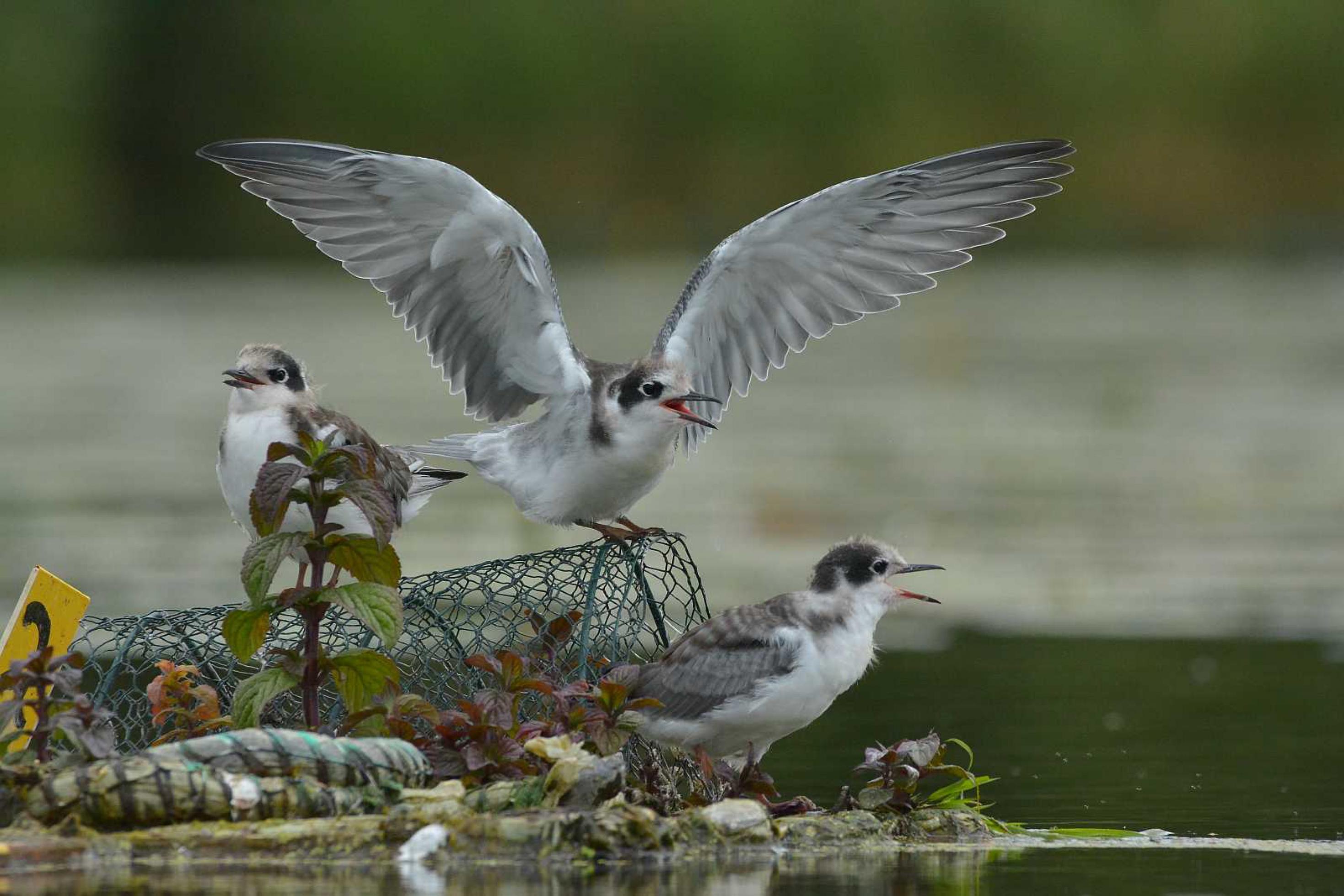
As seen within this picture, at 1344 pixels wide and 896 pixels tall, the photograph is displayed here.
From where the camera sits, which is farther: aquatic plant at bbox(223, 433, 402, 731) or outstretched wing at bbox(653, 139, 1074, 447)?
outstretched wing at bbox(653, 139, 1074, 447)

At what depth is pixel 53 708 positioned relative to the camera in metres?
8.30

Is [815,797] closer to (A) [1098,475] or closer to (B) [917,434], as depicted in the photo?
(A) [1098,475]

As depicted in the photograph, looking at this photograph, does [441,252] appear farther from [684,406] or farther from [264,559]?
[264,559]

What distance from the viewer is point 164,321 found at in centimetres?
3459

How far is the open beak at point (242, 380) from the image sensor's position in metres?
9.48

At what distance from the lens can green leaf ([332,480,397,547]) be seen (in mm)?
8383

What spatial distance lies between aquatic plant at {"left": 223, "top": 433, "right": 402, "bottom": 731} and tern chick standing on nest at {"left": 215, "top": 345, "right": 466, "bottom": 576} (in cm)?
70

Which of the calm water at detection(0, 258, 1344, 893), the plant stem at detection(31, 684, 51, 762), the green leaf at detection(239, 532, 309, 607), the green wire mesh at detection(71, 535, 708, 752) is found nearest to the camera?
the plant stem at detection(31, 684, 51, 762)

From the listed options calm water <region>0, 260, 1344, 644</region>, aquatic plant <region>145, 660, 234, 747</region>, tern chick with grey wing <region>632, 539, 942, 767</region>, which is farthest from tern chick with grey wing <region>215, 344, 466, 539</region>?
calm water <region>0, 260, 1344, 644</region>

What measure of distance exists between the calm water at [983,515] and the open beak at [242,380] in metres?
2.59

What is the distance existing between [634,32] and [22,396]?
16.9 m

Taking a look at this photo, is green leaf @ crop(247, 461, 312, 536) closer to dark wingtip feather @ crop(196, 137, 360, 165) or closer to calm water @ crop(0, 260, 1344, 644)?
dark wingtip feather @ crop(196, 137, 360, 165)

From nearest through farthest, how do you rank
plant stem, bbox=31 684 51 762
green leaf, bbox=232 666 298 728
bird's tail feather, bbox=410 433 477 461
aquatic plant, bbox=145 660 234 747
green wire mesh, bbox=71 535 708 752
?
plant stem, bbox=31 684 51 762
green leaf, bbox=232 666 298 728
aquatic plant, bbox=145 660 234 747
green wire mesh, bbox=71 535 708 752
bird's tail feather, bbox=410 433 477 461

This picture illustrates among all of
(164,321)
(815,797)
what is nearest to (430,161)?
(815,797)
